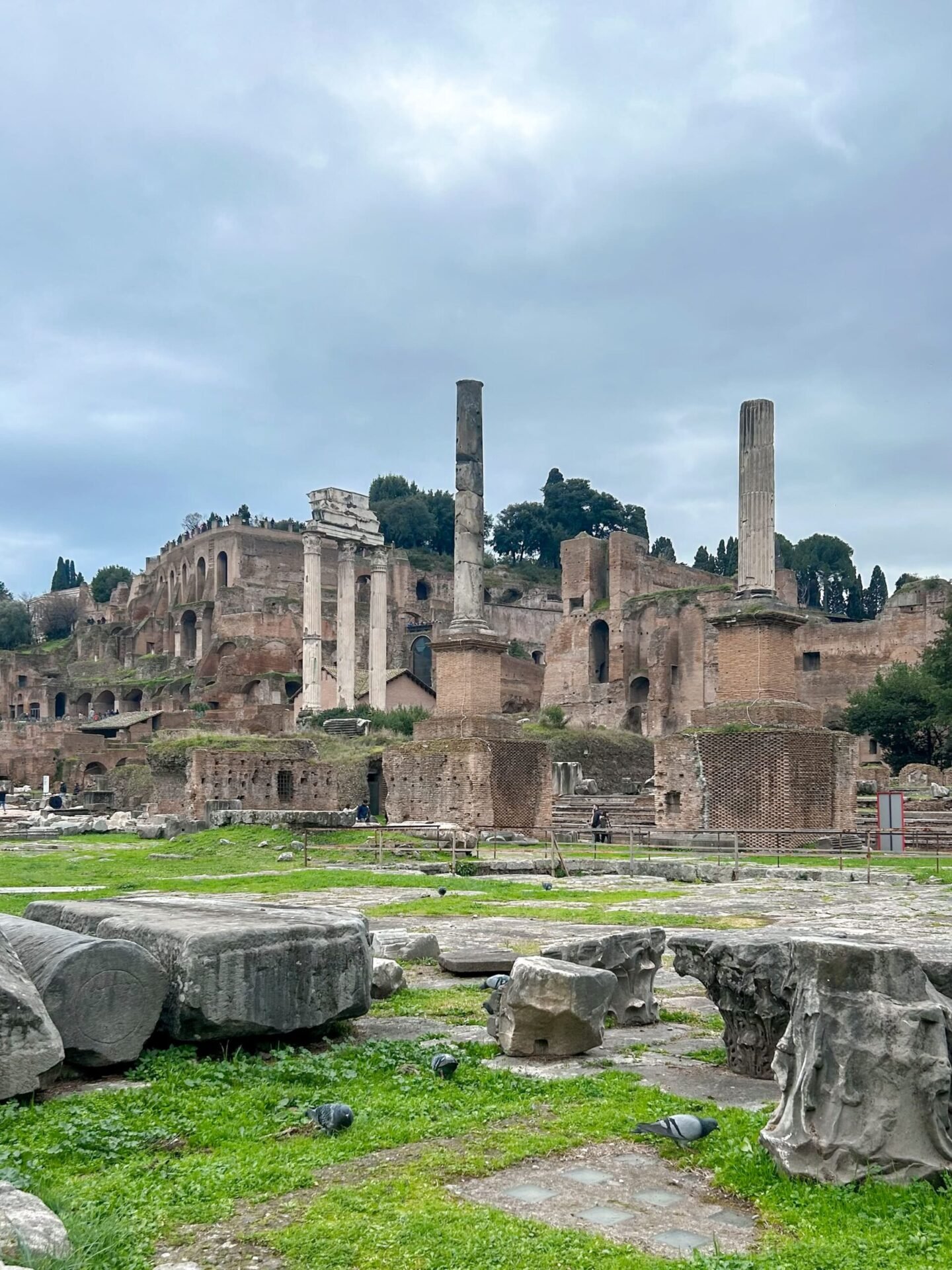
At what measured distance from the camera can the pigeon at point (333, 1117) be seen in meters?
4.84

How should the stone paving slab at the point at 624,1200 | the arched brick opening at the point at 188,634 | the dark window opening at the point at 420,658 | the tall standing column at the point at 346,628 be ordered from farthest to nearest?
the arched brick opening at the point at 188,634 → the dark window opening at the point at 420,658 → the tall standing column at the point at 346,628 → the stone paving slab at the point at 624,1200

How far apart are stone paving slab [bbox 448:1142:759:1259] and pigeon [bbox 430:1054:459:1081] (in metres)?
1.16

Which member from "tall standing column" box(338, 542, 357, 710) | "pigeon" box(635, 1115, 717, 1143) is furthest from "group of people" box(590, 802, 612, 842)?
"tall standing column" box(338, 542, 357, 710)

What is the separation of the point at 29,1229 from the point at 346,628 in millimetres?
49465

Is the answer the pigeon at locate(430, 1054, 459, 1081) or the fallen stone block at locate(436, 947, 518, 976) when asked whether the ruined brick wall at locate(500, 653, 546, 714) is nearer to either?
the fallen stone block at locate(436, 947, 518, 976)

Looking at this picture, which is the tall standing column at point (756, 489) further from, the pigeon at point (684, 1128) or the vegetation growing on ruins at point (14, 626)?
the vegetation growing on ruins at point (14, 626)

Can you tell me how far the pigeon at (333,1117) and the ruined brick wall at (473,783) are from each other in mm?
18891

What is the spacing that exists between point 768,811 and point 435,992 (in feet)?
48.4

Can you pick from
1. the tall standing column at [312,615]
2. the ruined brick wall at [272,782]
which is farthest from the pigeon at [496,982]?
the tall standing column at [312,615]

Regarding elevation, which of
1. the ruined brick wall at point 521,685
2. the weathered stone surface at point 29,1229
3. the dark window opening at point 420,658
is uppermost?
the dark window opening at point 420,658

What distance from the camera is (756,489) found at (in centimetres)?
2455

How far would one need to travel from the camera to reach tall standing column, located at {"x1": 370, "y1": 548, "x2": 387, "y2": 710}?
171 feet

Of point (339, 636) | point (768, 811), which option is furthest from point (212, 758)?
point (339, 636)

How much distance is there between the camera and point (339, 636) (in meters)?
52.9
